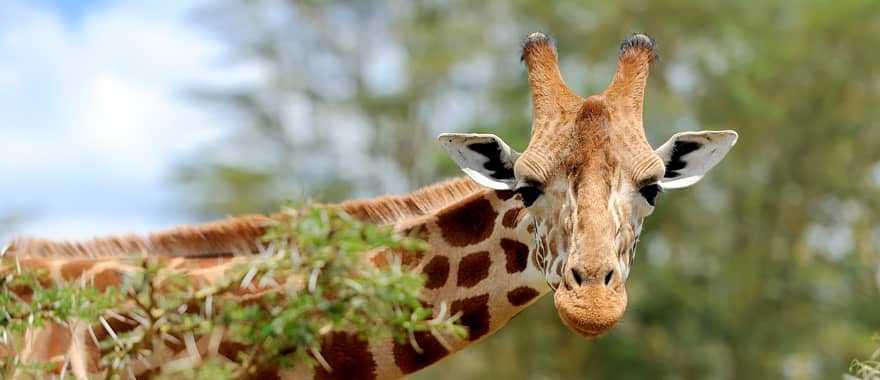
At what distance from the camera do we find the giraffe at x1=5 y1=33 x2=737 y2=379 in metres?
5.89

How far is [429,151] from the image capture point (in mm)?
29000

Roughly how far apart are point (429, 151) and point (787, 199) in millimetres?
7723

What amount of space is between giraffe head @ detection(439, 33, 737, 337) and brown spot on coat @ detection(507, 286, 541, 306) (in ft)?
0.84

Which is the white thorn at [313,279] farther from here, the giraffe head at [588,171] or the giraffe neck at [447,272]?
the giraffe neck at [447,272]

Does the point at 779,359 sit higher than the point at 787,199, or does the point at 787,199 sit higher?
the point at 787,199

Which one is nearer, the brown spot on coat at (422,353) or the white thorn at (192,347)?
the white thorn at (192,347)

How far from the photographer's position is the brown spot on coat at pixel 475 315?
649 centimetres

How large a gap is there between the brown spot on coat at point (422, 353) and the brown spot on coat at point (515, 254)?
525 mm

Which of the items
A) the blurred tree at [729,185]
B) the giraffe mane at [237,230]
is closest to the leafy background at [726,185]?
the blurred tree at [729,185]

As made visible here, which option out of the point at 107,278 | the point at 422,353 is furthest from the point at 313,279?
the point at 107,278

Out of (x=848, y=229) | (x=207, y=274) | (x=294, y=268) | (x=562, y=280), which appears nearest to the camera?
(x=294, y=268)

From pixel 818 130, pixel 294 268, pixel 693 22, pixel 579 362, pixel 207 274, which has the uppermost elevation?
pixel 294 268

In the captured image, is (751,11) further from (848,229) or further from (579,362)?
(579,362)

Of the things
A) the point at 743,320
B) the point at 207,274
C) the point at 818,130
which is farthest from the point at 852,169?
the point at 207,274
